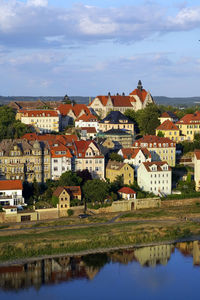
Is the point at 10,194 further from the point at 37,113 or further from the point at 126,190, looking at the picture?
the point at 37,113

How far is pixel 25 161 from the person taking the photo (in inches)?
2030

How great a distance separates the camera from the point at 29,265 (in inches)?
1471

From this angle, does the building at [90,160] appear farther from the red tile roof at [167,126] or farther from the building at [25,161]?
the red tile roof at [167,126]

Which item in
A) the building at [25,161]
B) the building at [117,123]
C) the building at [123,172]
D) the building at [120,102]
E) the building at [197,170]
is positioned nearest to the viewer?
the building at [25,161]

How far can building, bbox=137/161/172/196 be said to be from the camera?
53000 mm

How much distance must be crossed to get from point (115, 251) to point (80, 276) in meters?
5.36

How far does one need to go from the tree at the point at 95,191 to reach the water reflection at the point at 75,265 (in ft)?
29.7

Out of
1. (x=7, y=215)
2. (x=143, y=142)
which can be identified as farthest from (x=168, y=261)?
(x=143, y=142)

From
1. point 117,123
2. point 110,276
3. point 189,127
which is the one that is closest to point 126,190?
point 110,276

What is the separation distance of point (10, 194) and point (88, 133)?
25.9m

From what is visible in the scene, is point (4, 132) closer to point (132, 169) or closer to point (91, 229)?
point (132, 169)

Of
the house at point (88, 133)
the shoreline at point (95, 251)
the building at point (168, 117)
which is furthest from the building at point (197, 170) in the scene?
the building at point (168, 117)

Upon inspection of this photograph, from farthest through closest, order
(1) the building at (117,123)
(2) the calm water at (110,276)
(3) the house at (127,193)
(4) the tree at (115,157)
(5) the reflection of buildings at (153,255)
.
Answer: (1) the building at (117,123), (4) the tree at (115,157), (3) the house at (127,193), (5) the reflection of buildings at (153,255), (2) the calm water at (110,276)

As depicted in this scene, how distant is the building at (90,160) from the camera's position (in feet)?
180
